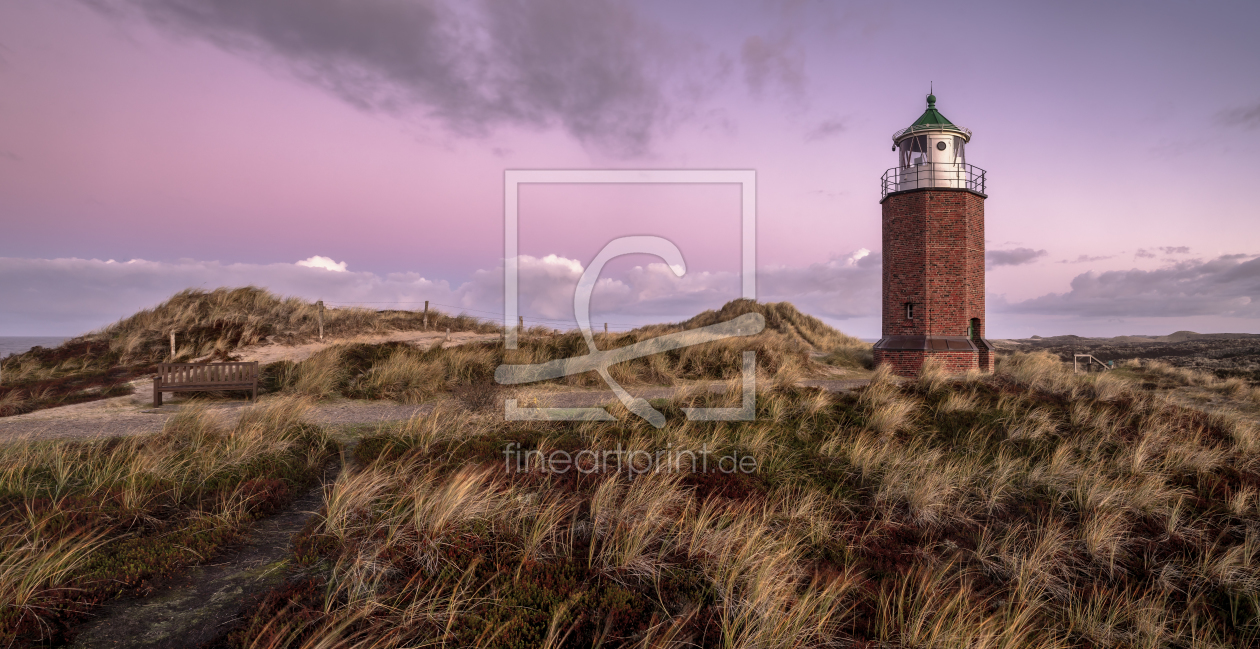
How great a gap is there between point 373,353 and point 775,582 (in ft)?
45.9

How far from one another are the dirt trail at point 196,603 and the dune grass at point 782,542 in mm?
253

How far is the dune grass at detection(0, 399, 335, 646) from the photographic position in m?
3.14

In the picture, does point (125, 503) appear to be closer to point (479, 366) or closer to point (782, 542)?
point (782, 542)

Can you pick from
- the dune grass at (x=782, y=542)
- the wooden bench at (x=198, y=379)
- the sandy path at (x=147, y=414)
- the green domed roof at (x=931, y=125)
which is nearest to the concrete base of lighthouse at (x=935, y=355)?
the green domed roof at (x=931, y=125)

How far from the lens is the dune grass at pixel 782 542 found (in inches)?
128

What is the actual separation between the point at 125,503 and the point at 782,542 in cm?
557

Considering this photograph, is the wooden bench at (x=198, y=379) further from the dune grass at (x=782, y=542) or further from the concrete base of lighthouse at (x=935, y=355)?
the concrete base of lighthouse at (x=935, y=355)

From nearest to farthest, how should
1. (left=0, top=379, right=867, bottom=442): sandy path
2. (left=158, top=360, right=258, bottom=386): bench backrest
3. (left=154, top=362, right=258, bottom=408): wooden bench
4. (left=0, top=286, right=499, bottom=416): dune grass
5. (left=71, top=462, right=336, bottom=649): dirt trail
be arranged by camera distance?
(left=71, top=462, right=336, bottom=649): dirt trail, (left=0, top=379, right=867, bottom=442): sandy path, (left=154, top=362, right=258, bottom=408): wooden bench, (left=158, top=360, right=258, bottom=386): bench backrest, (left=0, top=286, right=499, bottom=416): dune grass

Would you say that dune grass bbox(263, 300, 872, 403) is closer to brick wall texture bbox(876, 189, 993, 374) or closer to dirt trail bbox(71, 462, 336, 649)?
brick wall texture bbox(876, 189, 993, 374)

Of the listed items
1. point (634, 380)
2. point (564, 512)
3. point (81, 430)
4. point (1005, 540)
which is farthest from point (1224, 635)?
point (81, 430)

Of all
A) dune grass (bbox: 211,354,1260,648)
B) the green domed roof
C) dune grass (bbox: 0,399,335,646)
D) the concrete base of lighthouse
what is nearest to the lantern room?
the green domed roof

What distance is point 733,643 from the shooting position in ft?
10.3

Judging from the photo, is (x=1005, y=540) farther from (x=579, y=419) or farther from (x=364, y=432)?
(x=364, y=432)

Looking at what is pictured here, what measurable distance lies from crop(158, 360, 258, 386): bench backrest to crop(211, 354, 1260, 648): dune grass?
603 cm
